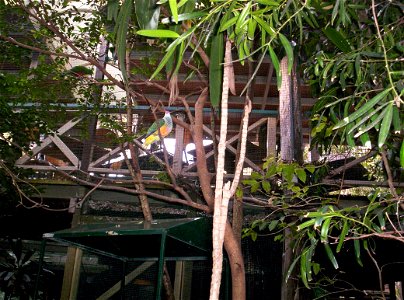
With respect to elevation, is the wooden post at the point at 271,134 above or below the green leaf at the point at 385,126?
above

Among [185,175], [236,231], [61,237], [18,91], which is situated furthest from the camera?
[185,175]


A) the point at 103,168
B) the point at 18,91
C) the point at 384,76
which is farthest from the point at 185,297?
the point at 384,76

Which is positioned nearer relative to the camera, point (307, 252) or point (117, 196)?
point (307, 252)

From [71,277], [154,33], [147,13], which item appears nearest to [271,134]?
[71,277]

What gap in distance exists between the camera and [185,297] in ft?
15.5

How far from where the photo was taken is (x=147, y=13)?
45.9 inches

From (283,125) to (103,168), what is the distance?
2.73 m

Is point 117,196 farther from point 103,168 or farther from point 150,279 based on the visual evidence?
point 150,279

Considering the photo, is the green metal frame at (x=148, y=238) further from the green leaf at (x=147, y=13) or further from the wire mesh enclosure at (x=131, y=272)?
the green leaf at (x=147, y=13)

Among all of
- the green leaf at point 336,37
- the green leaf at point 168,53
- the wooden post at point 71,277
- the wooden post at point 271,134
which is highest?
the wooden post at point 271,134

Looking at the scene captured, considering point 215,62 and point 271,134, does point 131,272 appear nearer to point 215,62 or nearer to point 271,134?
point 271,134

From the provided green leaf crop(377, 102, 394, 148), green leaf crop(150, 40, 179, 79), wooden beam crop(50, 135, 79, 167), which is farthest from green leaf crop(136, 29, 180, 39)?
wooden beam crop(50, 135, 79, 167)

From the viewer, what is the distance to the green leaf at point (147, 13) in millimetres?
1149

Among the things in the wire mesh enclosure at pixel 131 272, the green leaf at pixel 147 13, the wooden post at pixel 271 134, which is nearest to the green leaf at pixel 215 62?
the green leaf at pixel 147 13
